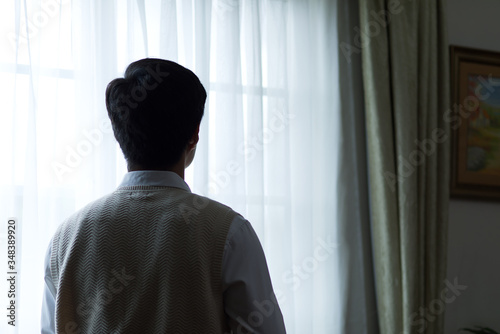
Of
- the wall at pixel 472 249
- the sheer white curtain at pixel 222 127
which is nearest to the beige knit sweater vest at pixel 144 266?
the sheer white curtain at pixel 222 127

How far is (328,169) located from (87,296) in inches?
65.9

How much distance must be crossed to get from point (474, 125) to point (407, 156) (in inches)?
18.6

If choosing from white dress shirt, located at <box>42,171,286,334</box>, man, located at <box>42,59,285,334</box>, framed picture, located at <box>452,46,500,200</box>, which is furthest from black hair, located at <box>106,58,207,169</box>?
framed picture, located at <box>452,46,500,200</box>

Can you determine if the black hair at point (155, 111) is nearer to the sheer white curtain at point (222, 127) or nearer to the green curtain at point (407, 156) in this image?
the sheer white curtain at point (222, 127)

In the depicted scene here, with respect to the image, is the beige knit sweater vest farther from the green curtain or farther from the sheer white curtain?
the green curtain

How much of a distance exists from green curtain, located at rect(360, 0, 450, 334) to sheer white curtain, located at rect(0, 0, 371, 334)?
105mm

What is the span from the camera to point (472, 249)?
9.36ft

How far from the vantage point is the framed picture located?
2840 millimetres

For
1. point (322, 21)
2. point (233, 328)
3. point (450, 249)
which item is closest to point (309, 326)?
point (450, 249)

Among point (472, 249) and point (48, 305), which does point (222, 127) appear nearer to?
point (472, 249)

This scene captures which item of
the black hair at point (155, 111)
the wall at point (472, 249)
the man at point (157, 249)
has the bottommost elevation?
the wall at point (472, 249)

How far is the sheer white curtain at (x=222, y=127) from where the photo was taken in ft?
6.98

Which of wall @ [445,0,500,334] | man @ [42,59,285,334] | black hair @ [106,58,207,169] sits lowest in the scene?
wall @ [445,0,500,334]

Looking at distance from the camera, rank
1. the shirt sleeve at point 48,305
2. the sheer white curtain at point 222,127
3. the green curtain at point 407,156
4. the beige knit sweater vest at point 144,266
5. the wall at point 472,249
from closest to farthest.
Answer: the beige knit sweater vest at point 144,266 → the shirt sleeve at point 48,305 → the sheer white curtain at point 222,127 → the green curtain at point 407,156 → the wall at point 472,249
